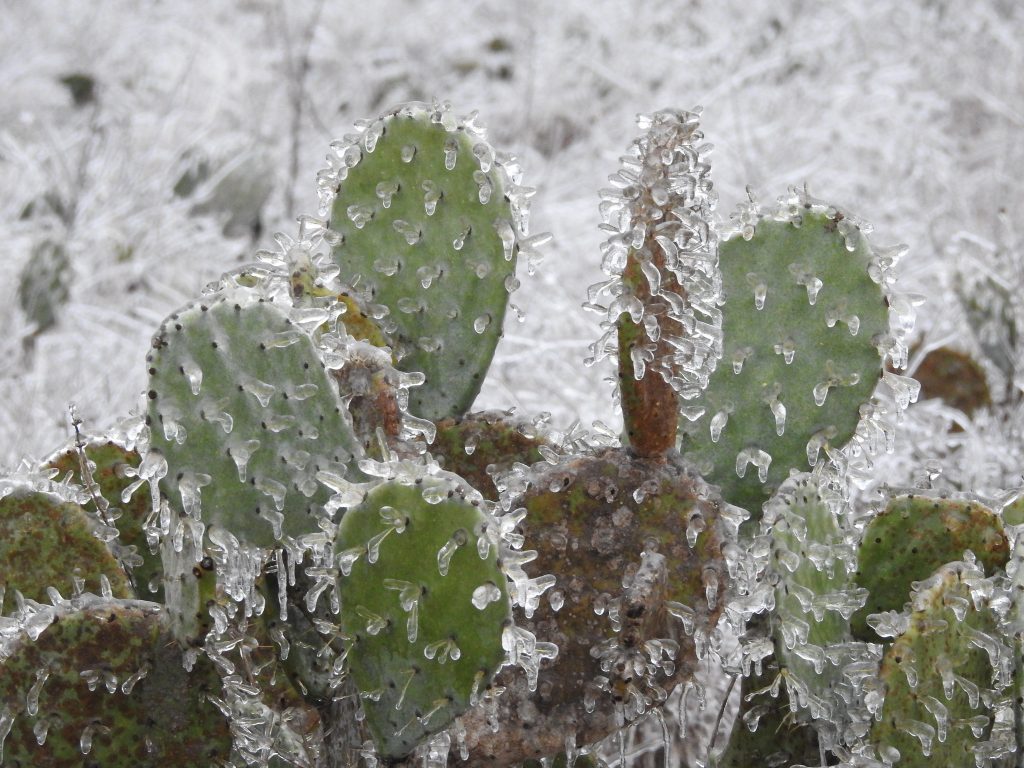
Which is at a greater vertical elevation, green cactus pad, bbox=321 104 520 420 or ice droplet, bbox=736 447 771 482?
green cactus pad, bbox=321 104 520 420

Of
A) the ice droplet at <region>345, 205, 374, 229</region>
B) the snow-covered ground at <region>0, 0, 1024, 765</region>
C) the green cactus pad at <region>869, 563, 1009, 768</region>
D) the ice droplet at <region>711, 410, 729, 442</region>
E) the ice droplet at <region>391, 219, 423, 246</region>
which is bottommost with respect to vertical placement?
the green cactus pad at <region>869, 563, 1009, 768</region>

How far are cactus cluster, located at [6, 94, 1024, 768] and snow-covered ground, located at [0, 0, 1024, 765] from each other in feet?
4.29

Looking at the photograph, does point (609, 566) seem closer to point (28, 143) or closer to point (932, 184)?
point (932, 184)

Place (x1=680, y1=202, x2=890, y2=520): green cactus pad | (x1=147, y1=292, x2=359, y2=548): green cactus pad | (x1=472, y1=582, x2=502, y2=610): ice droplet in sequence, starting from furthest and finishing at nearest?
(x1=680, y1=202, x2=890, y2=520): green cactus pad
(x1=147, y1=292, x2=359, y2=548): green cactus pad
(x1=472, y1=582, x2=502, y2=610): ice droplet

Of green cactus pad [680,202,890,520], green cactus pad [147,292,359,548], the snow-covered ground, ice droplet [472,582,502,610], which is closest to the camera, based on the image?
ice droplet [472,582,502,610]

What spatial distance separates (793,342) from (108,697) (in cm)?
90

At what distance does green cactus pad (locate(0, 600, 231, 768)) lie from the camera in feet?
4.24

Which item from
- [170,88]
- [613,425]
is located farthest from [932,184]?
[170,88]

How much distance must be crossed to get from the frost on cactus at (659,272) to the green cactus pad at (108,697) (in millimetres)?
574

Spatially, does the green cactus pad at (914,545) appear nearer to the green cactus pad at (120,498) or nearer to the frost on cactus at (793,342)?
the frost on cactus at (793,342)

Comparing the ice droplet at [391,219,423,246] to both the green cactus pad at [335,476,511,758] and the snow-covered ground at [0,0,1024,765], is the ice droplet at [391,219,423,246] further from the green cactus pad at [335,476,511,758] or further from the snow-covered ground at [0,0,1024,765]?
the snow-covered ground at [0,0,1024,765]

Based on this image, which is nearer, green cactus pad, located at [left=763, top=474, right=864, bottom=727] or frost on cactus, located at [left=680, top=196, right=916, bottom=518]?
green cactus pad, located at [left=763, top=474, right=864, bottom=727]

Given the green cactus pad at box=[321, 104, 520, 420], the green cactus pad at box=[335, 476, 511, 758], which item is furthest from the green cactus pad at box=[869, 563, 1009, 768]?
the green cactus pad at box=[321, 104, 520, 420]

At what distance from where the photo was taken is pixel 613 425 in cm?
293
